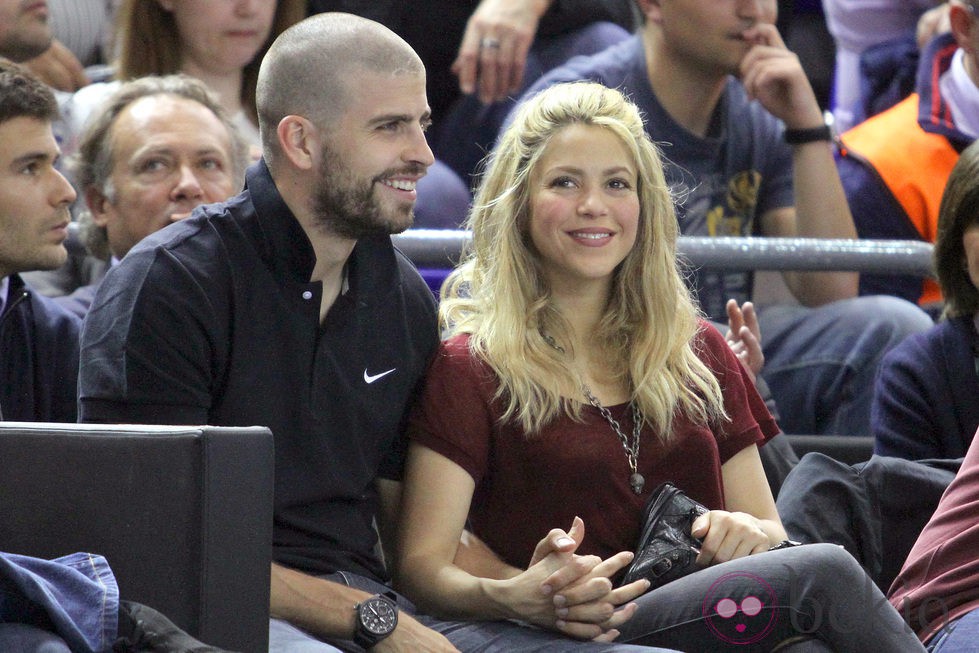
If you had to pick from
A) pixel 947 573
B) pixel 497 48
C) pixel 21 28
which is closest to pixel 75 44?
pixel 21 28

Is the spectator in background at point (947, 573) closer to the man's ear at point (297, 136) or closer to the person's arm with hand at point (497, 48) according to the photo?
the man's ear at point (297, 136)

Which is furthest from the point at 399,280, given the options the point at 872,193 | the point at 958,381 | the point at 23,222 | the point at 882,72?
the point at 882,72

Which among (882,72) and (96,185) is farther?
(882,72)

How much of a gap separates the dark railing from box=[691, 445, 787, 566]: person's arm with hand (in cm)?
60

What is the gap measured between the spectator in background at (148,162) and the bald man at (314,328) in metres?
0.52

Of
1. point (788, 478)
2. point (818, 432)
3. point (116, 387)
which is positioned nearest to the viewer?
point (116, 387)

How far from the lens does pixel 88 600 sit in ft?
5.16

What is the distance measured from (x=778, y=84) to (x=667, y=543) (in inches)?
56.6

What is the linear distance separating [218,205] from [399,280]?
30cm

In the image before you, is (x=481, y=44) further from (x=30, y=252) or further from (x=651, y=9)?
(x=30, y=252)

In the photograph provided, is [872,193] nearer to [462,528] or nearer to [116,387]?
[462,528]

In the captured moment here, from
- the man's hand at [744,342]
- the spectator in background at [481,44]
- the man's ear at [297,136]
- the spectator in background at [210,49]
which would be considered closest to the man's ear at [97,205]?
the spectator in background at [210,49]

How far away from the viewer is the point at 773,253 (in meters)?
2.82

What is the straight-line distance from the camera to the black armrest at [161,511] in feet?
5.43
